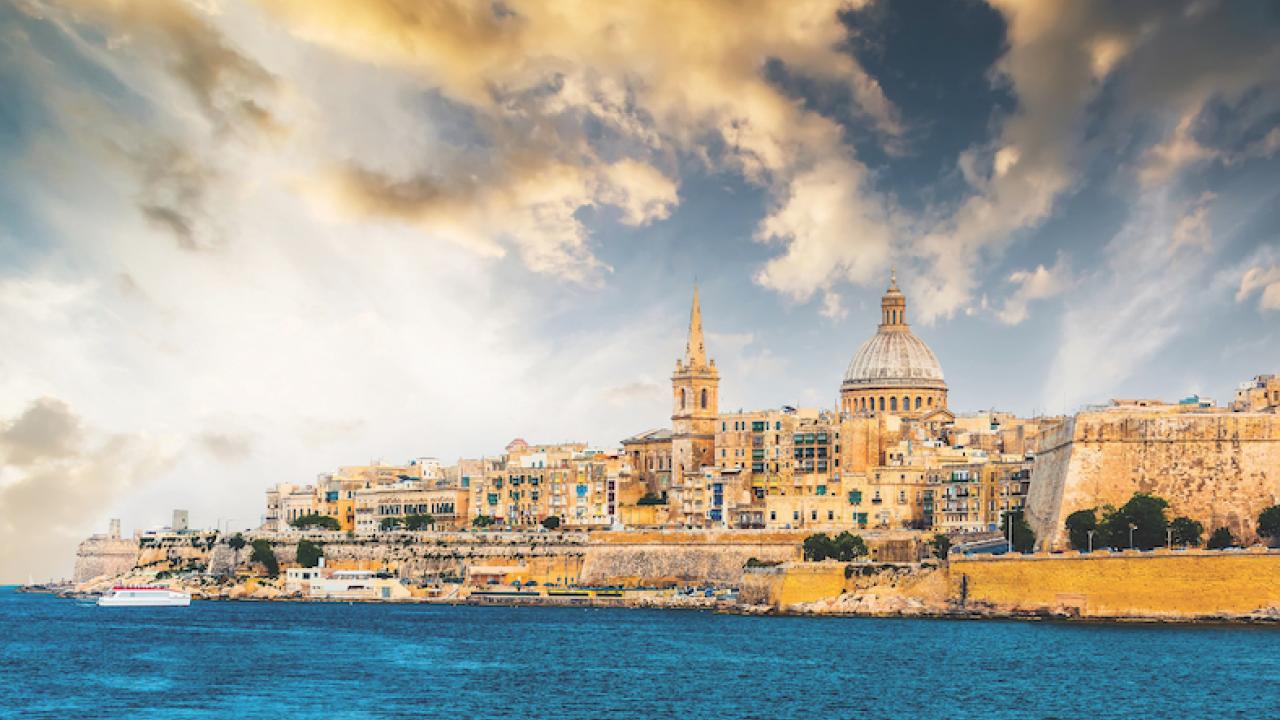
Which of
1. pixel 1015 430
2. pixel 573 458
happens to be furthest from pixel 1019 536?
pixel 573 458

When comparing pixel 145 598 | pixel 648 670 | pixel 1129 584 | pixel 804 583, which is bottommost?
pixel 648 670

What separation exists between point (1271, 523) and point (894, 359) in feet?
139

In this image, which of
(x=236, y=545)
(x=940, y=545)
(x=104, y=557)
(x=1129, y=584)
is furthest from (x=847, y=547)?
(x=104, y=557)

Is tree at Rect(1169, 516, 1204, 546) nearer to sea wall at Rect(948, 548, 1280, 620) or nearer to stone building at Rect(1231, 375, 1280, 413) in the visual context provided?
sea wall at Rect(948, 548, 1280, 620)

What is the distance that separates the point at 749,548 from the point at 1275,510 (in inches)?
1001

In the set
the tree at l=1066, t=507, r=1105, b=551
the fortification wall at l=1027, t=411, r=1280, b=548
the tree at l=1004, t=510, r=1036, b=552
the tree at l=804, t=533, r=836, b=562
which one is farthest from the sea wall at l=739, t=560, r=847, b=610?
the tree at l=1066, t=507, r=1105, b=551

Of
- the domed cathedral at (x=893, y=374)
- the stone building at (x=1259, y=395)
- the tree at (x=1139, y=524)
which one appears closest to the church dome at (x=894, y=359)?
the domed cathedral at (x=893, y=374)

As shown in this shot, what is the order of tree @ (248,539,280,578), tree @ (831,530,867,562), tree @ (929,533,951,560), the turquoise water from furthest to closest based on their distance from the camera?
tree @ (248,539,280,578), tree @ (831,530,867,562), tree @ (929,533,951,560), the turquoise water

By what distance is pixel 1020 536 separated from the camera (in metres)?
67.4

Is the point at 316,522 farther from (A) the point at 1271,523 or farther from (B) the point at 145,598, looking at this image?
(A) the point at 1271,523

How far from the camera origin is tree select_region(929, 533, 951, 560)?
70.5 meters

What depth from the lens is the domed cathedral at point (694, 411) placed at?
94125mm

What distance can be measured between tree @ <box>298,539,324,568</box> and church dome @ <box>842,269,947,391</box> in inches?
1224

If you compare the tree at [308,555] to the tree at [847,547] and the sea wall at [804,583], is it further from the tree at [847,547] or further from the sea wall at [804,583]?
the sea wall at [804,583]
